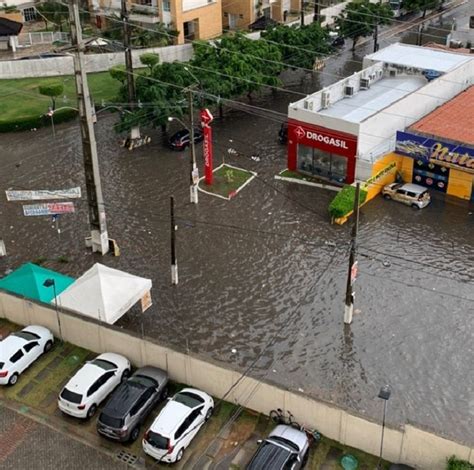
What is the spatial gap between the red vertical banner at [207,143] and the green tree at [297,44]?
53.5 ft

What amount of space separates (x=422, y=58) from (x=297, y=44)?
9630 millimetres

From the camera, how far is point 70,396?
893 inches

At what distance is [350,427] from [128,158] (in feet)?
86.4

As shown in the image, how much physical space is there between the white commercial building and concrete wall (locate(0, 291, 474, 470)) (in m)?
18.3

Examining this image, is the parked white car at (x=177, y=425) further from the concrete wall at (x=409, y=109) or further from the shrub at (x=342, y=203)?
the concrete wall at (x=409, y=109)

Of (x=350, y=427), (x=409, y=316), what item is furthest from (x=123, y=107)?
(x=350, y=427)

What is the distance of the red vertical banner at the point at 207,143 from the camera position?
3619cm

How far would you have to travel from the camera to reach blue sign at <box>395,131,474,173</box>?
116 feet

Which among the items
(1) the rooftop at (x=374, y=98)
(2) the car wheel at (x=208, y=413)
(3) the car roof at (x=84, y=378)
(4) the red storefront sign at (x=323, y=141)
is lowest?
(2) the car wheel at (x=208, y=413)

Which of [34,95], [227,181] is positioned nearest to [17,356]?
[227,181]

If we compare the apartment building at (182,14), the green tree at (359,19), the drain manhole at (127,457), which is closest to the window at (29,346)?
the drain manhole at (127,457)

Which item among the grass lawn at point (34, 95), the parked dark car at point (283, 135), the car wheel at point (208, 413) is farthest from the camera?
the grass lawn at point (34, 95)

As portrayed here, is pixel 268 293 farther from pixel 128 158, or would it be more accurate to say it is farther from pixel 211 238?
pixel 128 158

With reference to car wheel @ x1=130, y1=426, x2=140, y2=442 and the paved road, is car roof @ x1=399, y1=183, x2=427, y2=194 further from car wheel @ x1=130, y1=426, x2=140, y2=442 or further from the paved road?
the paved road
